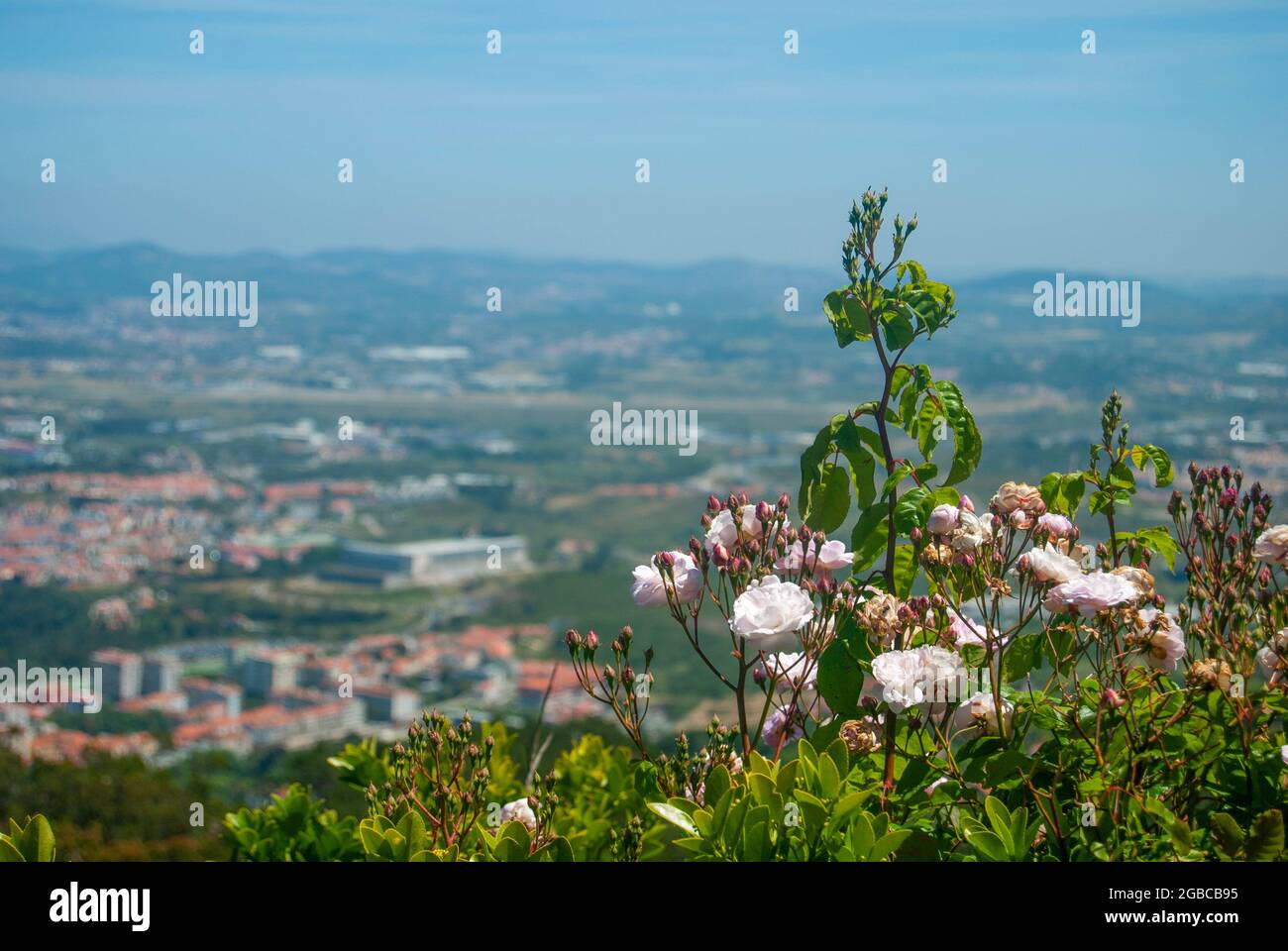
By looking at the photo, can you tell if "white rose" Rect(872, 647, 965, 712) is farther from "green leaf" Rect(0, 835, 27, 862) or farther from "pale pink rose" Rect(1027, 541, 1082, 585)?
"green leaf" Rect(0, 835, 27, 862)

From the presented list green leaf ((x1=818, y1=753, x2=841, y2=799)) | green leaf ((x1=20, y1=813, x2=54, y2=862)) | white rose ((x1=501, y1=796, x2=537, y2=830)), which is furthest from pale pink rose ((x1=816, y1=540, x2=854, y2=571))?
green leaf ((x1=20, y1=813, x2=54, y2=862))

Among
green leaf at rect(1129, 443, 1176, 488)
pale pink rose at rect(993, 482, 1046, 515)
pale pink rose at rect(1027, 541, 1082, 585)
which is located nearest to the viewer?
pale pink rose at rect(1027, 541, 1082, 585)

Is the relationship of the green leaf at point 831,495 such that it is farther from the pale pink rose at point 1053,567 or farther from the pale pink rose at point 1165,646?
the pale pink rose at point 1165,646

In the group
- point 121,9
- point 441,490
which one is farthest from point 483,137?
point 121,9

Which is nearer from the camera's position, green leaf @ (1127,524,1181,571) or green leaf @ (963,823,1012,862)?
green leaf @ (963,823,1012,862)

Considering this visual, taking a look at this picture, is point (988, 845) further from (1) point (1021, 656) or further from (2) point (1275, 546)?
(2) point (1275, 546)

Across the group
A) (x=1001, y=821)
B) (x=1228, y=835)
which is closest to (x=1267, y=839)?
(x=1228, y=835)
